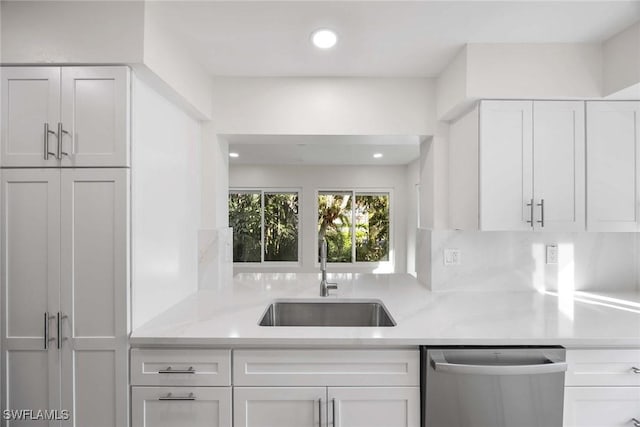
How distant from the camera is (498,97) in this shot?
1.79 meters

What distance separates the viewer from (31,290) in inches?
54.6

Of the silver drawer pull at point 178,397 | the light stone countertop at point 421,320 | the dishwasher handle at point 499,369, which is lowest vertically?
the silver drawer pull at point 178,397

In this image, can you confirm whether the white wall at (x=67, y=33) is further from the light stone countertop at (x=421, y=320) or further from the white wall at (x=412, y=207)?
the white wall at (x=412, y=207)

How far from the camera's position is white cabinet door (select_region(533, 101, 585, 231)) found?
1.81 meters

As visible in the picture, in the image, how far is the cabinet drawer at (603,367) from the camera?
1390mm

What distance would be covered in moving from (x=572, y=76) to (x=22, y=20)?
2531mm

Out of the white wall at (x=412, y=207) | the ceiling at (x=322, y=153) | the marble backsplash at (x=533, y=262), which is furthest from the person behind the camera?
the white wall at (x=412, y=207)

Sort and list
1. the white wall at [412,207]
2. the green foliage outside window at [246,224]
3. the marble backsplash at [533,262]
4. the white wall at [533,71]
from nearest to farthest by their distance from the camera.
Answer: the white wall at [533,71], the marble backsplash at [533,262], the white wall at [412,207], the green foliage outside window at [246,224]

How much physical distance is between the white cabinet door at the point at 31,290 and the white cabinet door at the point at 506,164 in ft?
6.45

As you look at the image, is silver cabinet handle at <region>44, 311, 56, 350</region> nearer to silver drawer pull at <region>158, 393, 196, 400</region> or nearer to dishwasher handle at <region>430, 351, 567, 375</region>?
silver drawer pull at <region>158, 393, 196, 400</region>

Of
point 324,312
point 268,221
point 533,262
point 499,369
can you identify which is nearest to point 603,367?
point 499,369

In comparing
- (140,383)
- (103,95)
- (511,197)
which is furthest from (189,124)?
(511,197)

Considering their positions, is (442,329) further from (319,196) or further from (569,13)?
(319,196)

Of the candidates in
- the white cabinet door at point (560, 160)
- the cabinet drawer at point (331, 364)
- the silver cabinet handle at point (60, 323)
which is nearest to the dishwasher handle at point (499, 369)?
the cabinet drawer at point (331, 364)
